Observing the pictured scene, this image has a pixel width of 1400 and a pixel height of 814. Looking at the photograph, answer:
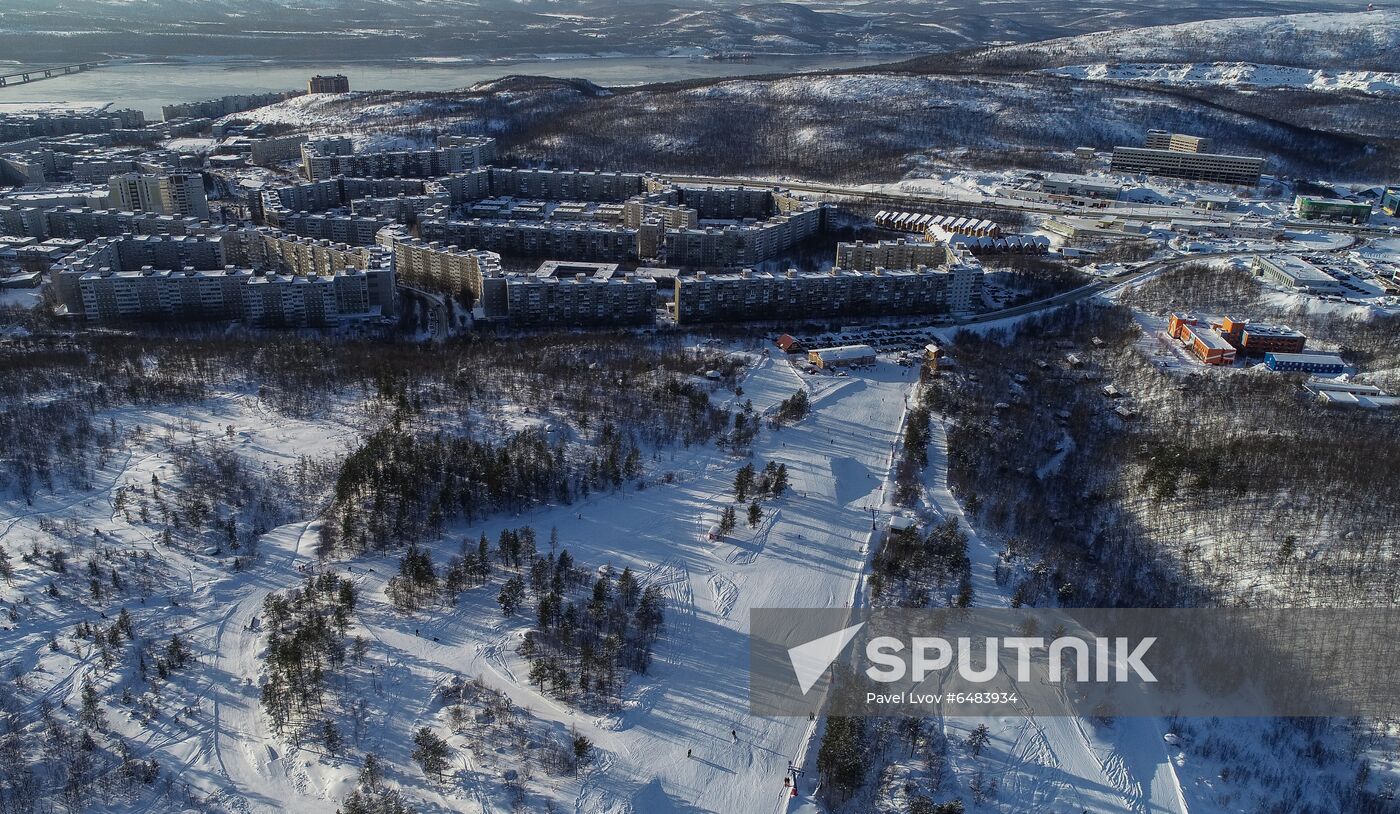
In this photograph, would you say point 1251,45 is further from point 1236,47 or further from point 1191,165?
point 1191,165

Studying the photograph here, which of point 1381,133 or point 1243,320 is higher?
point 1381,133

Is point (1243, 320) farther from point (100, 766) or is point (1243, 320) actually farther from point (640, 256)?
point (100, 766)

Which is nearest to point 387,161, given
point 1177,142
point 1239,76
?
point 1177,142

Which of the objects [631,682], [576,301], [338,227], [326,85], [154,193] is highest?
[326,85]

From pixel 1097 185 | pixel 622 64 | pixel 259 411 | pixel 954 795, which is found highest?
pixel 622 64

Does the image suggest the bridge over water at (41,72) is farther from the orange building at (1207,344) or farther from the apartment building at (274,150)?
the orange building at (1207,344)

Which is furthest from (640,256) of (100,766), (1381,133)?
(1381,133)

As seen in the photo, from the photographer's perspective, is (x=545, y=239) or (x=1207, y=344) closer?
(x=1207, y=344)
